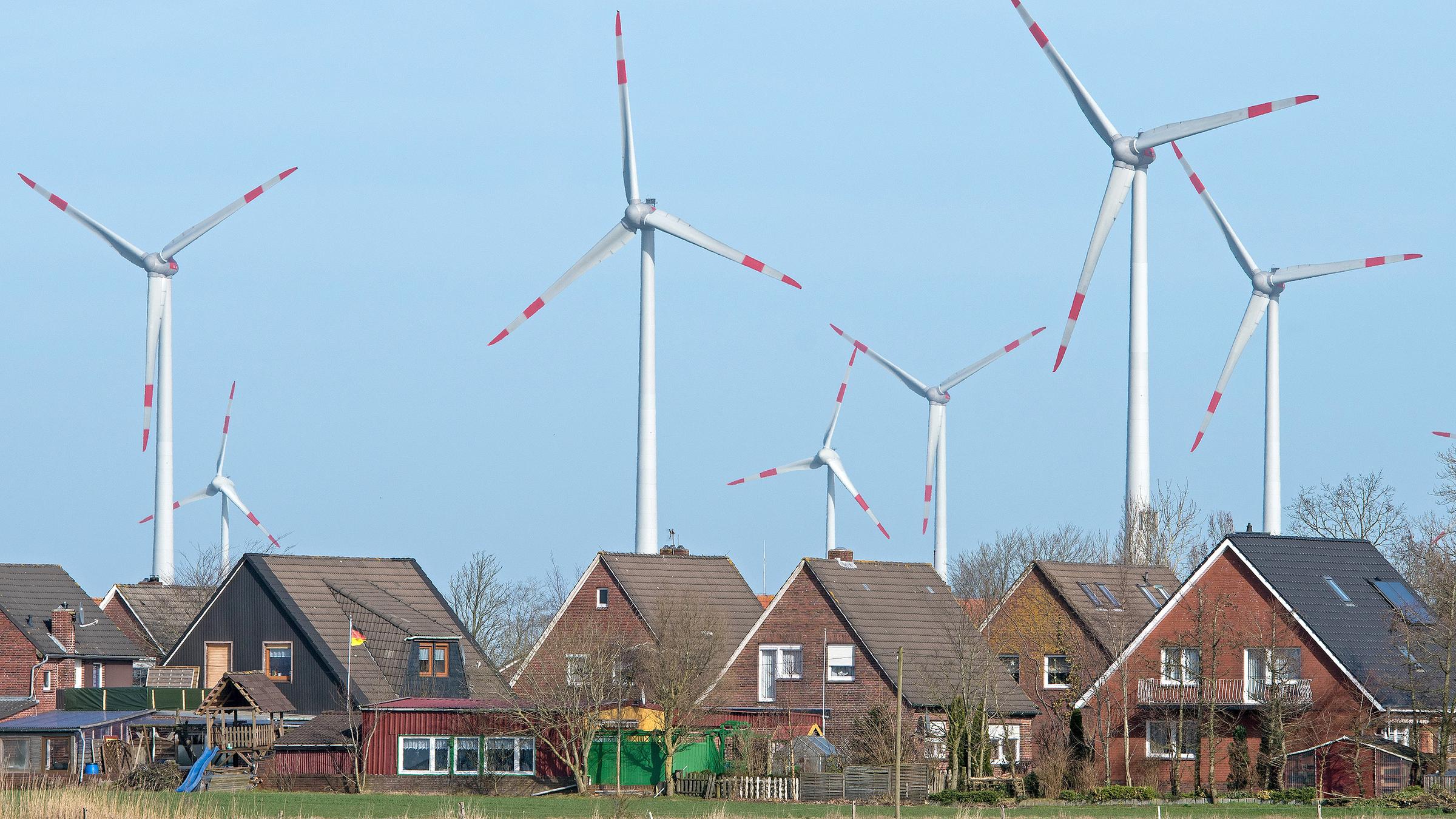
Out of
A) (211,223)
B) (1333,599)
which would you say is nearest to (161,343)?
(211,223)

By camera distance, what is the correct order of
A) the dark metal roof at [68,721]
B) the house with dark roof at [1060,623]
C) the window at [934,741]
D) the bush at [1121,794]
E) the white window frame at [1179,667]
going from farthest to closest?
1. the house with dark roof at [1060,623]
2. the dark metal roof at [68,721]
3. the window at [934,741]
4. the white window frame at [1179,667]
5. the bush at [1121,794]

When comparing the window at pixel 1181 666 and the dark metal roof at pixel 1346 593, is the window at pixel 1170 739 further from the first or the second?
the dark metal roof at pixel 1346 593

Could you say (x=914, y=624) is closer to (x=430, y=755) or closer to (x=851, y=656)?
(x=851, y=656)

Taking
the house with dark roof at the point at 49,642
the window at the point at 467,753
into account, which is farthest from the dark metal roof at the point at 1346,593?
the house with dark roof at the point at 49,642

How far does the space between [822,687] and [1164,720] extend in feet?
37.5

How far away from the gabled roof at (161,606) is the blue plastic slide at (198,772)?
24365 mm

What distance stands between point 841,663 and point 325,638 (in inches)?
711

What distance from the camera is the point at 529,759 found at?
63.2 metres

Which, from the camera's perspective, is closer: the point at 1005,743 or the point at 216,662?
the point at 1005,743

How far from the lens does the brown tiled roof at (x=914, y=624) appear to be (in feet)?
212

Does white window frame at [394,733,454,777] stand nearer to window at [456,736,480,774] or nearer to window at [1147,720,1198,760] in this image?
window at [456,736,480,774]

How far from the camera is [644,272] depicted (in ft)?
256

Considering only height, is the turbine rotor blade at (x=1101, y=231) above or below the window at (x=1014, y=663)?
above

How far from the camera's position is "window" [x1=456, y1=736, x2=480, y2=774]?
63.2 metres
